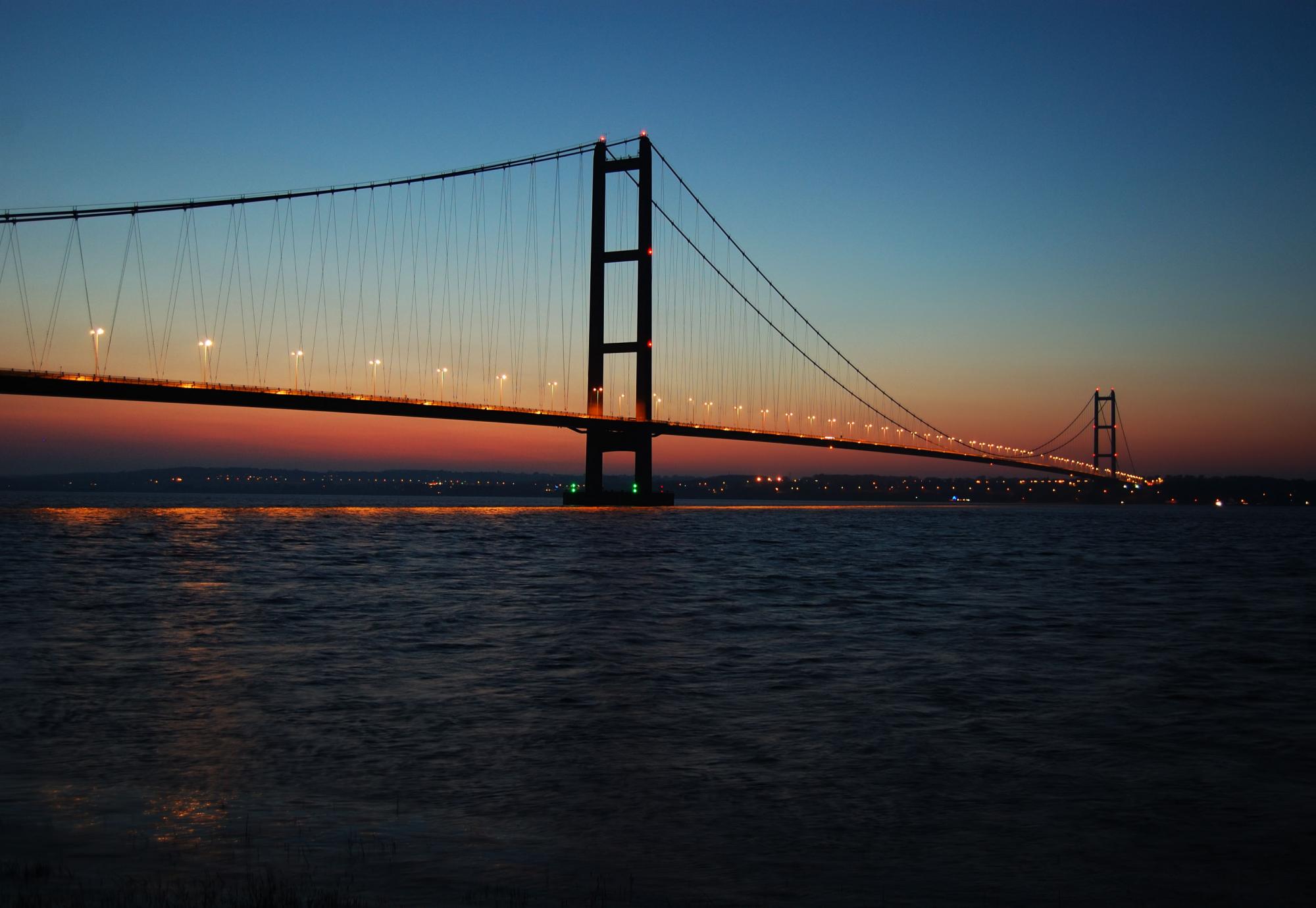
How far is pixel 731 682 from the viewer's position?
36.3ft

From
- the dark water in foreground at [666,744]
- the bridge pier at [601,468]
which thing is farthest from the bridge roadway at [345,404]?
the dark water in foreground at [666,744]

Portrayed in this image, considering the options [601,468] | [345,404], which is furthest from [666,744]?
[601,468]

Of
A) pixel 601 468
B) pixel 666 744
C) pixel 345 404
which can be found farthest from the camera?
pixel 601 468

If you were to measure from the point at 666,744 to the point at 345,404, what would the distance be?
55518 millimetres

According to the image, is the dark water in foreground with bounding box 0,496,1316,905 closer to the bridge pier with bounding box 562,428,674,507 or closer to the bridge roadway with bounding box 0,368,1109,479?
the bridge roadway with bounding box 0,368,1109,479

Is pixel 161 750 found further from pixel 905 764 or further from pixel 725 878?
pixel 905 764

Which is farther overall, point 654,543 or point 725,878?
point 654,543

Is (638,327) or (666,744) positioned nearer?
(666,744)

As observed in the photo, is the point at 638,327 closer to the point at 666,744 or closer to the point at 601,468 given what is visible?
the point at 601,468

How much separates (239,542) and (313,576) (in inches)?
629

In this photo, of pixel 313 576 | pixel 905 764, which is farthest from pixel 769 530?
pixel 905 764

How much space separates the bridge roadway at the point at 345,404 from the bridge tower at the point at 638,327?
4.55 feet

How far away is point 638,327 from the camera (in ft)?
245

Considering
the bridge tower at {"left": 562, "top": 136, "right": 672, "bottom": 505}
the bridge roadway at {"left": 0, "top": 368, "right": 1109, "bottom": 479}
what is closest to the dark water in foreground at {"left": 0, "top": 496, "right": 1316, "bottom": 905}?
the bridge roadway at {"left": 0, "top": 368, "right": 1109, "bottom": 479}
